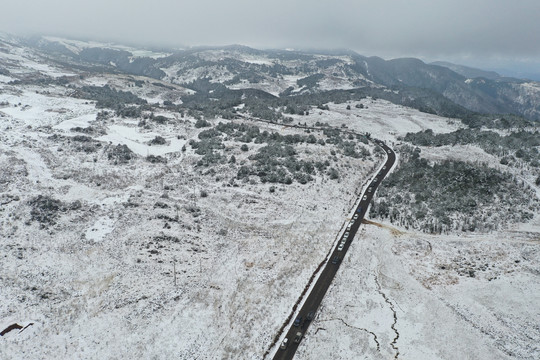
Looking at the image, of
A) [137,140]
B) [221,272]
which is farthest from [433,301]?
[137,140]

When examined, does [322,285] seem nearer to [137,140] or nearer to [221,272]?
[221,272]

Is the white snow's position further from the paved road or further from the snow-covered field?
the paved road

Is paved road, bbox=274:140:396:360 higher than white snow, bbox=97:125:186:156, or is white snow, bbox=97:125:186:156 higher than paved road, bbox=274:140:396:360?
white snow, bbox=97:125:186:156

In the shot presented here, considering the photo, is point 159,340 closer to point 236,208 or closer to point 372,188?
point 236,208

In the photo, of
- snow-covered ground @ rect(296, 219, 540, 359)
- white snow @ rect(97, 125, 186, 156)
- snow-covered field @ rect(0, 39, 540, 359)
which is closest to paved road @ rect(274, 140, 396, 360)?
snow-covered ground @ rect(296, 219, 540, 359)

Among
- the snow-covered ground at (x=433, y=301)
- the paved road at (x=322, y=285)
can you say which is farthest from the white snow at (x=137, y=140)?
the snow-covered ground at (x=433, y=301)

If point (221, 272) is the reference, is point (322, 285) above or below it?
above

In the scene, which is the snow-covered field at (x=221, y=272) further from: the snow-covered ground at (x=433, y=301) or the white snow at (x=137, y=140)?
the white snow at (x=137, y=140)

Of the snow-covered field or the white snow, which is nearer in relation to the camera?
the snow-covered field

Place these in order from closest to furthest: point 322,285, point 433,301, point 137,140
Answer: point 433,301 < point 322,285 < point 137,140

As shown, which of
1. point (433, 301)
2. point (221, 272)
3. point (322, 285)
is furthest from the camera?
point (221, 272)
